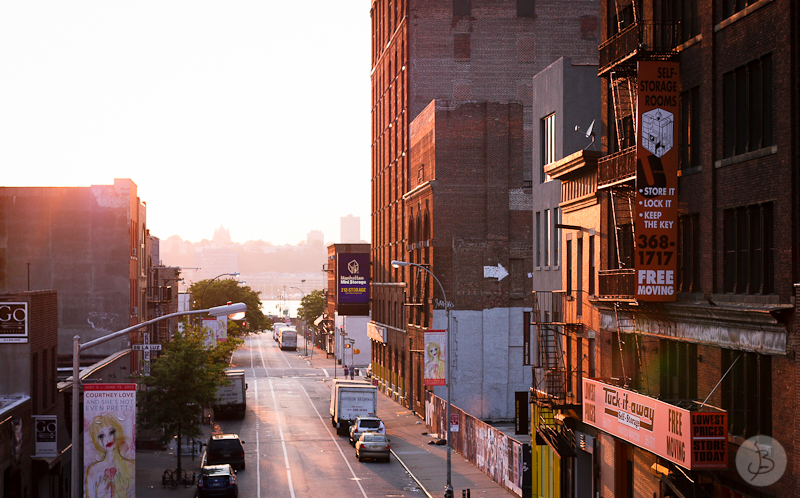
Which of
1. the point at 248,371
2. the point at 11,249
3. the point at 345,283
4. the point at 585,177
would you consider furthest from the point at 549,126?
the point at 248,371

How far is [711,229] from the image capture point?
78.7ft

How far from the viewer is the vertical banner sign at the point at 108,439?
2388 cm

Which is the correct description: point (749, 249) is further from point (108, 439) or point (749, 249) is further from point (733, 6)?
point (108, 439)

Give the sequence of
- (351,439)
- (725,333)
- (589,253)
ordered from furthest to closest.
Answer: (351,439) → (589,253) → (725,333)

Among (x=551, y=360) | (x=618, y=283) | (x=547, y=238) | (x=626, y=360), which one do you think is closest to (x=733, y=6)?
(x=618, y=283)

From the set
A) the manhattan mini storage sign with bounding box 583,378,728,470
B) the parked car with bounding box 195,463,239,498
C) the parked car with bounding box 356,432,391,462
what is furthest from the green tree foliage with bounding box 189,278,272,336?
the manhattan mini storage sign with bounding box 583,378,728,470

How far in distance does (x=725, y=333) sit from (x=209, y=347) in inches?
1594

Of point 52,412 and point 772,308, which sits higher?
point 772,308

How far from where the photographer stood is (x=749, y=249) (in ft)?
72.7

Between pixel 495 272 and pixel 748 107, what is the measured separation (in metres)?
39.3

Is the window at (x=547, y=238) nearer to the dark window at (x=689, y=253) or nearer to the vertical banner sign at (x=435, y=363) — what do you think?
the vertical banner sign at (x=435, y=363)

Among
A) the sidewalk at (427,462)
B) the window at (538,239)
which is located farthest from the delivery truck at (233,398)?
the window at (538,239)

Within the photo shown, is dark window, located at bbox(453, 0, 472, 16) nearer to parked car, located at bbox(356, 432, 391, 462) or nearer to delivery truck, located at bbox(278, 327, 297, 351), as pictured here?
parked car, located at bbox(356, 432, 391, 462)

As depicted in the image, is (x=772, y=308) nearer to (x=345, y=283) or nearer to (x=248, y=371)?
(x=345, y=283)
